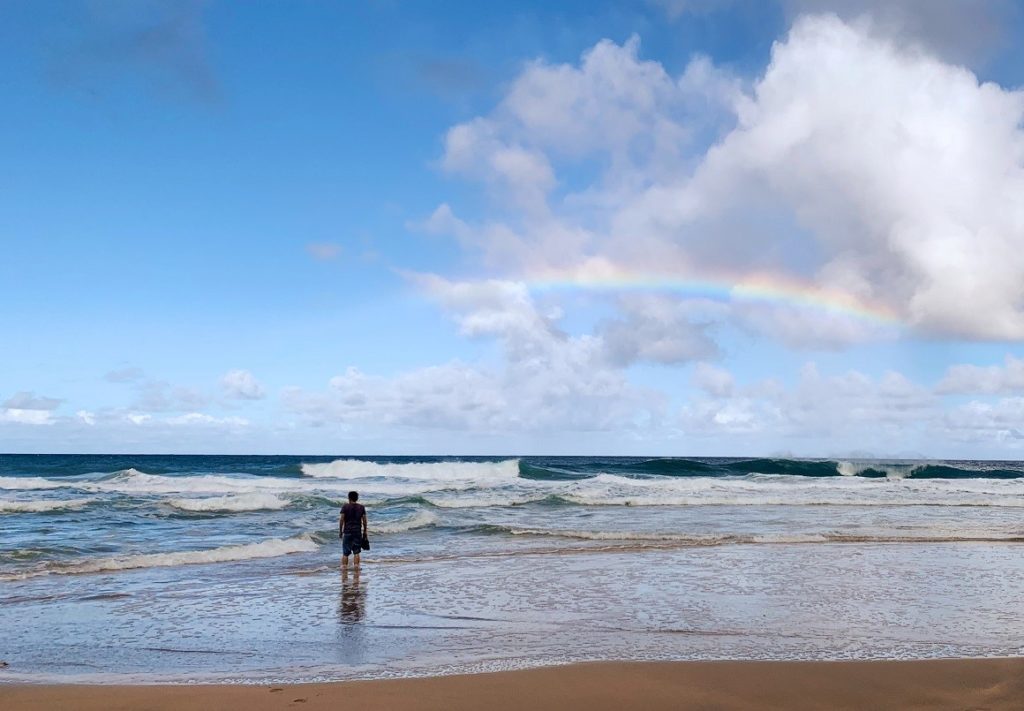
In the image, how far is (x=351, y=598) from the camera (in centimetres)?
1232

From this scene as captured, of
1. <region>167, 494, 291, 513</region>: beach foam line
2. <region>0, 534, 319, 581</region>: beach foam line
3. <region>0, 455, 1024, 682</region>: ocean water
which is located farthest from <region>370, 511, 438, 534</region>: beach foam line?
<region>167, 494, 291, 513</region>: beach foam line

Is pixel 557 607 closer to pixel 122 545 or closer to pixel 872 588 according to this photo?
pixel 872 588

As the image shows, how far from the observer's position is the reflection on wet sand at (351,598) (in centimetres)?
1086

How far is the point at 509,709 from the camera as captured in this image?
666cm

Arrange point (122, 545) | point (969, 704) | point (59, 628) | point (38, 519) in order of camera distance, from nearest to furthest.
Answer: point (969, 704), point (59, 628), point (122, 545), point (38, 519)

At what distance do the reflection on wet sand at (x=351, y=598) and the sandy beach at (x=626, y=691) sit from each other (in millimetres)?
3473

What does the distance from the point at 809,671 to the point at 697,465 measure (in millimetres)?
66953

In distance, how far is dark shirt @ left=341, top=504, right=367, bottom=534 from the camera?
1567 cm

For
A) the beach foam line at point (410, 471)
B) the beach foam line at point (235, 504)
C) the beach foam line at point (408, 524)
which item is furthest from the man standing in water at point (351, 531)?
the beach foam line at point (410, 471)

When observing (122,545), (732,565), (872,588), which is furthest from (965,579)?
(122,545)

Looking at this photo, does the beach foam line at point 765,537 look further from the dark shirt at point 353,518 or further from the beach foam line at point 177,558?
the dark shirt at point 353,518

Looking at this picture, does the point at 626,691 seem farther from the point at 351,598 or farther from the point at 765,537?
the point at 765,537

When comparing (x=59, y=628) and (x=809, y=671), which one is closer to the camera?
(x=809, y=671)

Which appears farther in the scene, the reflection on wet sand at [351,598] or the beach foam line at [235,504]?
the beach foam line at [235,504]
